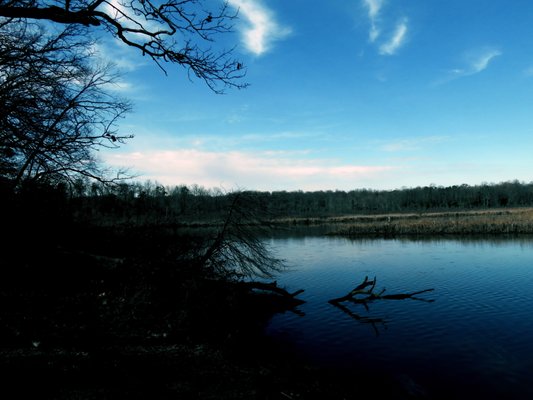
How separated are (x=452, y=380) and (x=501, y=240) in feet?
110

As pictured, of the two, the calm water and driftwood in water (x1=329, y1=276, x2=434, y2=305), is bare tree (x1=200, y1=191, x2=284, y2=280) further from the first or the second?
driftwood in water (x1=329, y1=276, x2=434, y2=305)

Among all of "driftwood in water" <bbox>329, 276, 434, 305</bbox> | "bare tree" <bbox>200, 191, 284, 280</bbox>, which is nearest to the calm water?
"driftwood in water" <bbox>329, 276, 434, 305</bbox>

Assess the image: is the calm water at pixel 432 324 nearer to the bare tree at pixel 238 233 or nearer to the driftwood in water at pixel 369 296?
the driftwood in water at pixel 369 296

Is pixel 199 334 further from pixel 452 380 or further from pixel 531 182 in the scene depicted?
pixel 531 182

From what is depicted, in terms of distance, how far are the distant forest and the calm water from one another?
193 inches

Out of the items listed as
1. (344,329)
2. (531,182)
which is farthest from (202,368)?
(531,182)

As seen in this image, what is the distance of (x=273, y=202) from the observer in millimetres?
18203

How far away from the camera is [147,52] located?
17.8 ft

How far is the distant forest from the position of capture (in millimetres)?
16578

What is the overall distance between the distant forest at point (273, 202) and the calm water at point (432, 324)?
4.90m

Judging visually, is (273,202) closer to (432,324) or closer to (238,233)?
(238,233)

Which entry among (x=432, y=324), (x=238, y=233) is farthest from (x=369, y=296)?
(x=238, y=233)

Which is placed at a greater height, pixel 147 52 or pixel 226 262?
pixel 147 52

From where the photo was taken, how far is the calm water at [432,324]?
10.4 m
